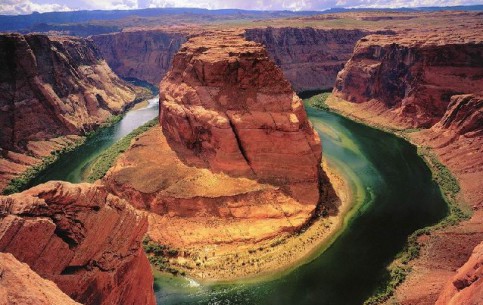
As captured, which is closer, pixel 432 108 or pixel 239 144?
pixel 239 144

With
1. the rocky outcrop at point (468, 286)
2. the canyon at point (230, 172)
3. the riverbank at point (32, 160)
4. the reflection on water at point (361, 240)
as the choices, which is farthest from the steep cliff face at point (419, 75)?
the riverbank at point (32, 160)

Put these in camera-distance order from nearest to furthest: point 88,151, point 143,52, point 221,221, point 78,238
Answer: point 78,238
point 221,221
point 88,151
point 143,52

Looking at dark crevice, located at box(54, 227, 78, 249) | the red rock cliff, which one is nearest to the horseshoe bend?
dark crevice, located at box(54, 227, 78, 249)

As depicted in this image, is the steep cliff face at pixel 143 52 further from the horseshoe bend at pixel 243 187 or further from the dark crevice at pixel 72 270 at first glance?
the dark crevice at pixel 72 270

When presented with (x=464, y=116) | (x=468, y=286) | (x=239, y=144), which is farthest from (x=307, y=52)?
(x=468, y=286)

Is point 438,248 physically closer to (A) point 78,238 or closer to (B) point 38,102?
(A) point 78,238

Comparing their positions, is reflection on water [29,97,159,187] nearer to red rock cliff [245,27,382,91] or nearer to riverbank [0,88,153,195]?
riverbank [0,88,153,195]
